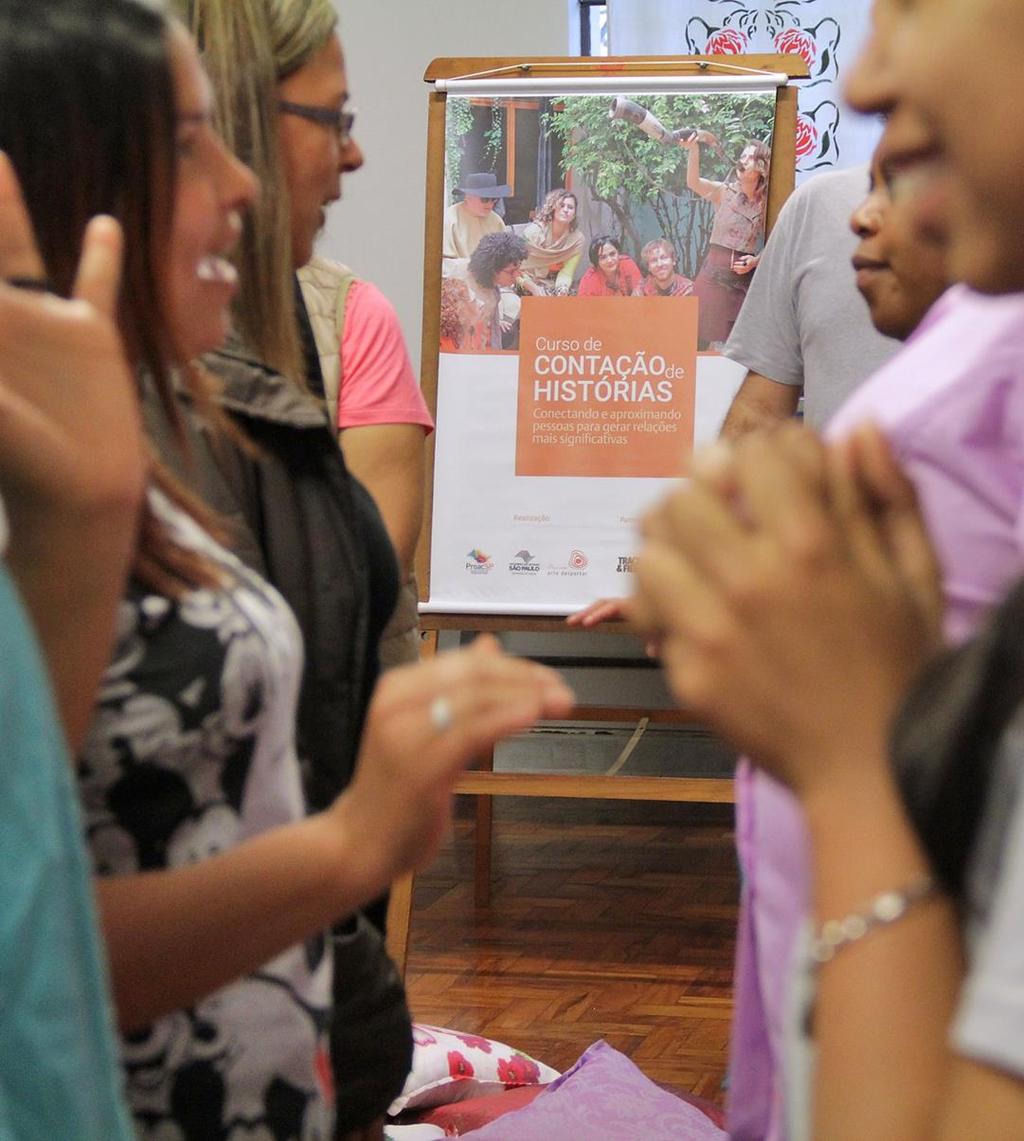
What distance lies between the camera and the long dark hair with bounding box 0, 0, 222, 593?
0.98m

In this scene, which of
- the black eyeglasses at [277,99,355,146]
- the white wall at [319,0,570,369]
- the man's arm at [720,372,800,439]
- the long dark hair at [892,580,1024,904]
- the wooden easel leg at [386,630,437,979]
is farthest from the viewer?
the white wall at [319,0,570,369]

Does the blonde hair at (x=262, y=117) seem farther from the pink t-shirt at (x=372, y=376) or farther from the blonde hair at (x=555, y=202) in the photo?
the blonde hair at (x=555, y=202)

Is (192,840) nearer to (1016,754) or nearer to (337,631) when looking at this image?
(337,631)

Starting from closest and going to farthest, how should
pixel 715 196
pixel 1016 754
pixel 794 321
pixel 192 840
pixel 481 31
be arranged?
pixel 1016 754 → pixel 192 840 → pixel 794 321 → pixel 715 196 → pixel 481 31

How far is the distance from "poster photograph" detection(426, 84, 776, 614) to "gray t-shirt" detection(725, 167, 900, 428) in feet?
2.49

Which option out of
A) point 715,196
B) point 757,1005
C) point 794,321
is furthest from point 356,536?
point 715,196

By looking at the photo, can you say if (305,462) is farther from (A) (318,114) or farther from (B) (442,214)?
(B) (442,214)

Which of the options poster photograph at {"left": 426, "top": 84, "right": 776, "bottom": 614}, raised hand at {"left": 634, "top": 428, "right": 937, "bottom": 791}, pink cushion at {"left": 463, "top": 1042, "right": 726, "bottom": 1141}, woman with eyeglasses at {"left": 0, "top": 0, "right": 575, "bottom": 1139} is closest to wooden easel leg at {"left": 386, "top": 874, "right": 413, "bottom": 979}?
pink cushion at {"left": 463, "top": 1042, "right": 726, "bottom": 1141}

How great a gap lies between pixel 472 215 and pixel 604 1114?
7.02 ft

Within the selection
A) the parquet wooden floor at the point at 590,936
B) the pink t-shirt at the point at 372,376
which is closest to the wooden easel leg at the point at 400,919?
the parquet wooden floor at the point at 590,936

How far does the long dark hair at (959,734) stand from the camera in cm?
55

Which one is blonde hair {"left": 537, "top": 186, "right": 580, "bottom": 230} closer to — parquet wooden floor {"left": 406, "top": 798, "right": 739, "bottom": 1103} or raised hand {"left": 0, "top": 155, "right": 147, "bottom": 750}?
parquet wooden floor {"left": 406, "top": 798, "right": 739, "bottom": 1103}

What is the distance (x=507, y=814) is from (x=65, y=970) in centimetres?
432

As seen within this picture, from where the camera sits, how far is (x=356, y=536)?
142cm
